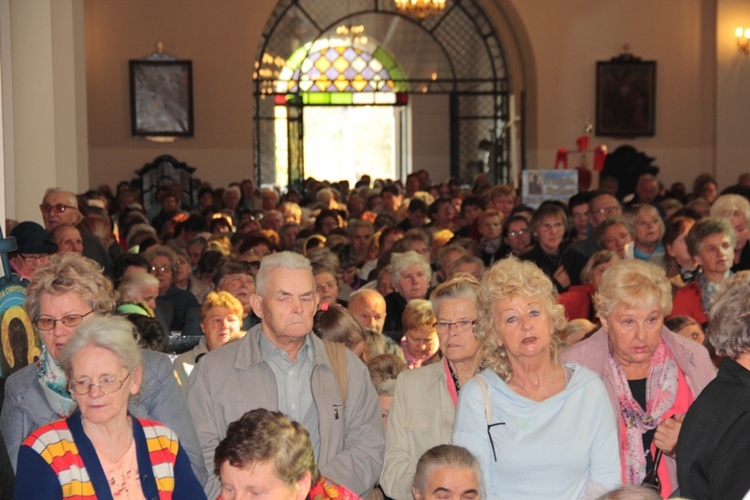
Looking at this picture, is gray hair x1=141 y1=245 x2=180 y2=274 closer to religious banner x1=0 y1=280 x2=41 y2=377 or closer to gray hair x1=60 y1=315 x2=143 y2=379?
religious banner x1=0 y1=280 x2=41 y2=377

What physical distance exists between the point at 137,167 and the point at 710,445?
1925cm

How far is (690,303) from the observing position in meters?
7.11

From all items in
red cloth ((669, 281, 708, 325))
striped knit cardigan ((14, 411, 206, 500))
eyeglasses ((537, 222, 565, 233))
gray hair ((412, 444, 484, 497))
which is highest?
eyeglasses ((537, 222, 565, 233))

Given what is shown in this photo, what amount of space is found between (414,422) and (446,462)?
0.72m

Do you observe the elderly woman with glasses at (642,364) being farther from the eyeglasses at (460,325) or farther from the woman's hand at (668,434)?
the eyeglasses at (460,325)

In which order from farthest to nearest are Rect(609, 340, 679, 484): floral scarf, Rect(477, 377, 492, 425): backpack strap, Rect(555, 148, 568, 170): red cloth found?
Rect(555, 148, 568, 170): red cloth, Rect(609, 340, 679, 484): floral scarf, Rect(477, 377, 492, 425): backpack strap

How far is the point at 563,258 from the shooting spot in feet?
29.6

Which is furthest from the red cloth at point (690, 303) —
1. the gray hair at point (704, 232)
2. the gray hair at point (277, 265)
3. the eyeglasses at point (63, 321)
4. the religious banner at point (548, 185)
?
the religious banner at point (548, 185)

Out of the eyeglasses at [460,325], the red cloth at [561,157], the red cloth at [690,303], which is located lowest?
the red cloth at [690,303]

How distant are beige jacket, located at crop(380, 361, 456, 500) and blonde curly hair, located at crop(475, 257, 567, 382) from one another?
0.46 metres

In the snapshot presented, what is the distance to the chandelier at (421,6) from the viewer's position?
21.7m

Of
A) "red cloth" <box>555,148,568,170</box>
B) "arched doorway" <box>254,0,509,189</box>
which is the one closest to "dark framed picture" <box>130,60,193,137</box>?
"arched doorway" <box>254,0,509,189</box>

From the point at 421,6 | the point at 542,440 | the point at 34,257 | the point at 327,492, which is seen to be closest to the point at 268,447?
the point at 327,492

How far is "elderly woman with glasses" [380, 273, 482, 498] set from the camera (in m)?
4.95
